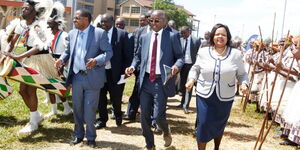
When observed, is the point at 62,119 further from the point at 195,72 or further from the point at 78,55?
the point at 195,72

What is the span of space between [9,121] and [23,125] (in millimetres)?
393

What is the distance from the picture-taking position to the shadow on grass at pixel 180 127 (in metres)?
6.24

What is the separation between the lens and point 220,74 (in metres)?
4.17

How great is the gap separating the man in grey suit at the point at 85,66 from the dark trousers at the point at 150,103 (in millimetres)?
695

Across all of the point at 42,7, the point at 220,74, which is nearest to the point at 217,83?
the point at 220,74

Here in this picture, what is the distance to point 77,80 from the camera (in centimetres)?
483

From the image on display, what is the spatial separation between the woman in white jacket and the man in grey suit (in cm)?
144

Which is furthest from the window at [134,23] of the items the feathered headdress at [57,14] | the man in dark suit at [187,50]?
the feathered headdress at [57,14]

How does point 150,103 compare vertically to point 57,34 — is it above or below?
below

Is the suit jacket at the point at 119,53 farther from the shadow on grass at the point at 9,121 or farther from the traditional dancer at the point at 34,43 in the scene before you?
the shadow on grass at the point at 9,121

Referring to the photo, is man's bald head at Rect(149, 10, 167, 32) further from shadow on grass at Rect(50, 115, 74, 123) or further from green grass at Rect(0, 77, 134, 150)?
shadow on grass at Rect(50, 115, 74, 123)

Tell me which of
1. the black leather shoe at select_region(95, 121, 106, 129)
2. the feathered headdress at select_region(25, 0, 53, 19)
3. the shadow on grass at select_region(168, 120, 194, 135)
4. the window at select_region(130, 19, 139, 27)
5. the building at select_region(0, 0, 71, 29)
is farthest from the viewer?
the window at select_region(130, 19, 139, 27)

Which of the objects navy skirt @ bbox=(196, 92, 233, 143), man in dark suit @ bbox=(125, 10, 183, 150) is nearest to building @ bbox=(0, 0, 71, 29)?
man in dark suit @ bbox=(125, 10, 183, 150)

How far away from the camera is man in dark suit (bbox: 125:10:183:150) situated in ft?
15.7
